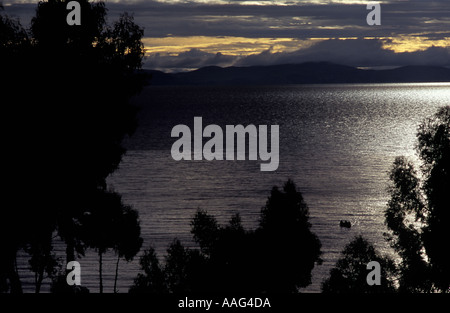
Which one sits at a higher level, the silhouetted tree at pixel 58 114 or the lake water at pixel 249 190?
the silhouetted tree at pixel 58 114

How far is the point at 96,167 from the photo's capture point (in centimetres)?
2241

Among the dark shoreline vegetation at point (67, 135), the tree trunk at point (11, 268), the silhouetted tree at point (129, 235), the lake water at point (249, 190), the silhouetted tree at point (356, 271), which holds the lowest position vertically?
the lake water at point (249, 190)

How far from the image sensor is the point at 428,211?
1489 inches

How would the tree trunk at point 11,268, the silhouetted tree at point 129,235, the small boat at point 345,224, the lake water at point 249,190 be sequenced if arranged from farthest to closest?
the small boat at point 345,224, the lake water at point 249,190, the silhouetted tree at point 129,235, the tree trunk at point 11,268

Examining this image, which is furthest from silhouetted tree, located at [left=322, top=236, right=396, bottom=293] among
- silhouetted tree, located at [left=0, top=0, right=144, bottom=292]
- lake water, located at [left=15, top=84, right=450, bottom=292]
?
silhouetted tree, located at [left=0, top=0, right=144, bottom=292]

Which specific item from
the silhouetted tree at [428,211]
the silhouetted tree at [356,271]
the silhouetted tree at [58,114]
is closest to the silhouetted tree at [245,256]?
the silhouetted tree at [356,271]

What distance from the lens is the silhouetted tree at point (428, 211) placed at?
31750mm

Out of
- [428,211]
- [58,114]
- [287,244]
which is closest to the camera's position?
[58,114]

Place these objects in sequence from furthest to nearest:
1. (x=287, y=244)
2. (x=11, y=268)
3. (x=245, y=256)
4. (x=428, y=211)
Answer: (x=287, y=244), (x=245, y=256), (x=428, y=211), (x=11, y=268)

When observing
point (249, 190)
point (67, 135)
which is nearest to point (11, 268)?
point (67, 135)

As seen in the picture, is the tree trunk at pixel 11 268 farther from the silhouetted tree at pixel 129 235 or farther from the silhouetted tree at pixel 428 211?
the silhouetted tree at pixel 428 211

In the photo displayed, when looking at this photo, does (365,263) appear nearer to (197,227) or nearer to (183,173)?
(197,227)

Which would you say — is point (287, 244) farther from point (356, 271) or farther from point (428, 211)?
point (428, 211)
